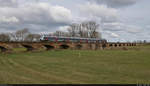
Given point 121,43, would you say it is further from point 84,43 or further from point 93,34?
point 84,43

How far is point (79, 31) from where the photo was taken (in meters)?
105

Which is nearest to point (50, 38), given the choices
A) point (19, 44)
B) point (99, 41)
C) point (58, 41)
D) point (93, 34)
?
point (58, 41)

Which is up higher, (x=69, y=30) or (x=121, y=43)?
(x=69, y=30)

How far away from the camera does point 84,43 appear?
73562mm

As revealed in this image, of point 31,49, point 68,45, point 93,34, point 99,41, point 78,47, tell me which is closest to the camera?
point 31,49

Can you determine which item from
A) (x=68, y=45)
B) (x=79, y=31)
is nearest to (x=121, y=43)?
(x=79, y=31)

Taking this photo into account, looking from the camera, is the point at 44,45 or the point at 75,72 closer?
the point at 75,72

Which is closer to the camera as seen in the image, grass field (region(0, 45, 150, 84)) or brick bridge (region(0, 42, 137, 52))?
grass field (region(0, 45, 150, 84))

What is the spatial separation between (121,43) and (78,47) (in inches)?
1800

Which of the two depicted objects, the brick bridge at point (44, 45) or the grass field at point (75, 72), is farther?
Answer: the brick bridge at point (44, 45)

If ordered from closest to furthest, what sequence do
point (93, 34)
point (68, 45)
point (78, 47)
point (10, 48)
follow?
point (10, 48)
point (68, 45)
point (78, 47)
point (93, 34)

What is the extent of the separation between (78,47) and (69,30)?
3811cm

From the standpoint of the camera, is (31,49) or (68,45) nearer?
(31,49)

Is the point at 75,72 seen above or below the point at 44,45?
below
